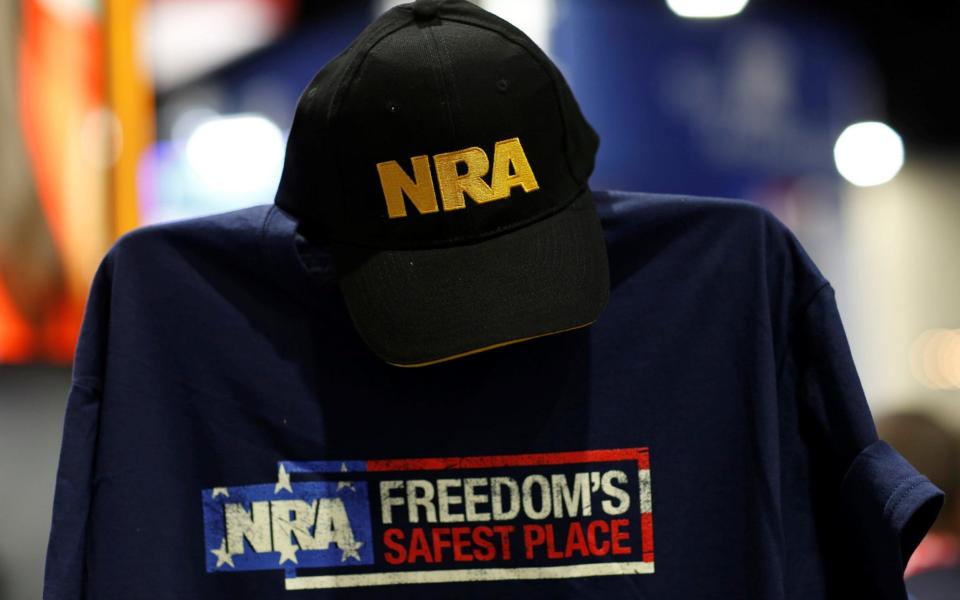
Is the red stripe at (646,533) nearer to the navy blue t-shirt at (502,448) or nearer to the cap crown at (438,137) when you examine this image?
the navy blue t-shirt at (502,448)

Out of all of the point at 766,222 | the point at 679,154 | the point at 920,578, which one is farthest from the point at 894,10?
the point at 766,222

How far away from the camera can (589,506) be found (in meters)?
0.96

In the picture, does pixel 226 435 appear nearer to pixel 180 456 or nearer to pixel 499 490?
pixel 180 456

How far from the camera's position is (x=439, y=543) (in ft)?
3.13

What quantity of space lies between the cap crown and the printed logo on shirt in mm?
239

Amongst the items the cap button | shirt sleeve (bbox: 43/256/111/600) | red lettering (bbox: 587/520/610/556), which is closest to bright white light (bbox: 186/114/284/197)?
shirt sleeve (bbox: 43/256/111/600)

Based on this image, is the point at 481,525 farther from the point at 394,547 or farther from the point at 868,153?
the point at 868,153

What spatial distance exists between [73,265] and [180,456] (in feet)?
2.98

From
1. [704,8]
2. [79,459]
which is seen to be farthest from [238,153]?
[79,459]

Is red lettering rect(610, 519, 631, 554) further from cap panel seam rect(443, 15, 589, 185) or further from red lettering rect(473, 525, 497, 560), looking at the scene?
cap panel seam rect(443, 15, 589, 185)

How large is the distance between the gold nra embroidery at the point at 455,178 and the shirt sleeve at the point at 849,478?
33 cm

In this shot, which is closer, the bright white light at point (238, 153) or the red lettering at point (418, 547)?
the red lettering at point (418, 547)

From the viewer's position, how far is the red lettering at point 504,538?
3.13ft

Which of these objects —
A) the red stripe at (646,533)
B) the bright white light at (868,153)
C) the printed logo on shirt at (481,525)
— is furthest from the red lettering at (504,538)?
the bright white light at (868,153)
